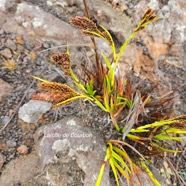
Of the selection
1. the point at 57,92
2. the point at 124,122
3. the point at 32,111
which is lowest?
the point at 32,111

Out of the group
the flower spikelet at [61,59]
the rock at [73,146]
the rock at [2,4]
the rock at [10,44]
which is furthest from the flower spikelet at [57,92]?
the rock at [2,4]

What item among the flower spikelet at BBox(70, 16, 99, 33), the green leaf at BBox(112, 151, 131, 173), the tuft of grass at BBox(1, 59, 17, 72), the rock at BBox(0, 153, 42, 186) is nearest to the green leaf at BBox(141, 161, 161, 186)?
the green leaf at BBox(112, 151, 131, 173)

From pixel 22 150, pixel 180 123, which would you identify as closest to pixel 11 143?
pixel 22 150

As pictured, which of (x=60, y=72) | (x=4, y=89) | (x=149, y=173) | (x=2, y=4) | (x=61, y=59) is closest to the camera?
(x=61, y=59)

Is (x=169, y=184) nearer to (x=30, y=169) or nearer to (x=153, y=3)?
(x=30, y=169)

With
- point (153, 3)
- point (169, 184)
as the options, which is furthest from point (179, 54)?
point (169, 184)

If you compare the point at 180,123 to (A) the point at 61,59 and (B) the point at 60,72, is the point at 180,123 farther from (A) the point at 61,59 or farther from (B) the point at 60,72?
(B) the point at 60,72

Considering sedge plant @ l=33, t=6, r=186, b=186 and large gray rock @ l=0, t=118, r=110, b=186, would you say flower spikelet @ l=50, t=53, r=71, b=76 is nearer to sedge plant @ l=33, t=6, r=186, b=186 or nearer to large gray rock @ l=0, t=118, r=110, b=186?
sedge plant @ l=33, t=6, r=186, b=186
